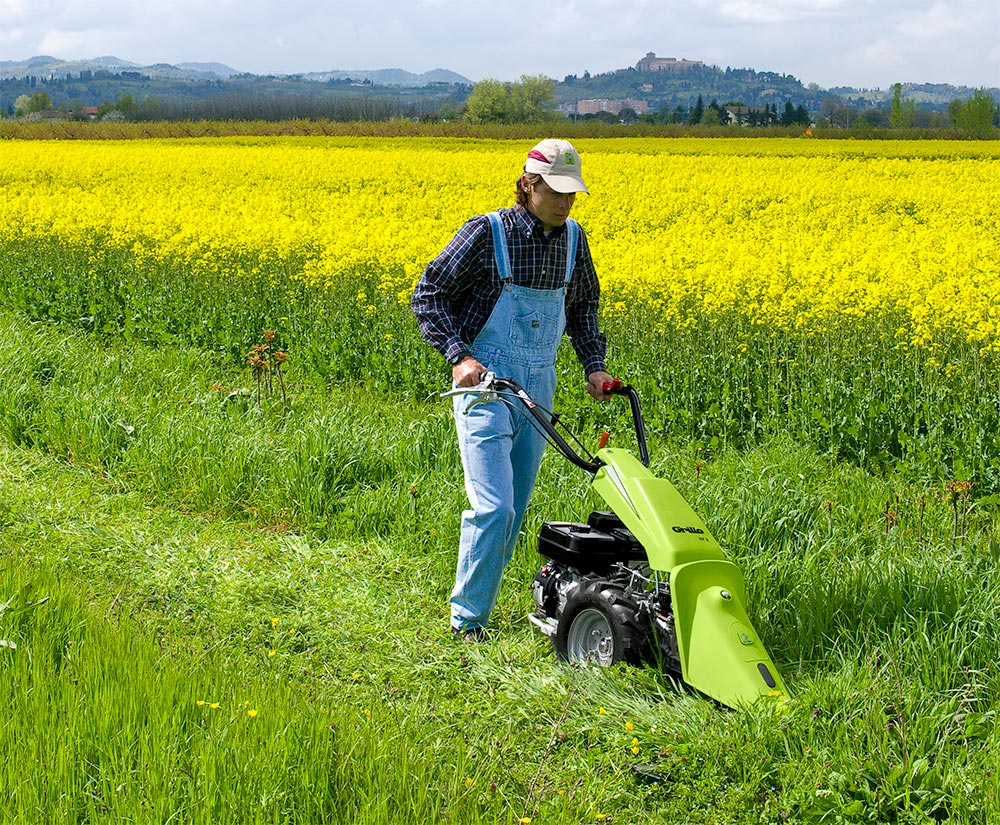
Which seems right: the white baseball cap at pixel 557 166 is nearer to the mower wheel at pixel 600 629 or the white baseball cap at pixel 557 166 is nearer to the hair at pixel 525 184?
the hair at pixel 525 184

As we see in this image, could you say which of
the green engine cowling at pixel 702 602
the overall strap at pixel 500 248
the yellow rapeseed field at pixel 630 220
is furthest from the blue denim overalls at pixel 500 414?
the yellow rapeseed field at pixel 630 220

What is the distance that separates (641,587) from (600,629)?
0.24m

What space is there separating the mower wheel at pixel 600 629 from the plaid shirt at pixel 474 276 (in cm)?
94

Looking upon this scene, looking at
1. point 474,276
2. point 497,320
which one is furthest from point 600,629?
point 474,276

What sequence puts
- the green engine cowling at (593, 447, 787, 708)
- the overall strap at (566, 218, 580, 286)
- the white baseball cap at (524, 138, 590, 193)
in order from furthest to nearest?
the overall strap at (566, 218, 580, 286)
the white baseball cap at (524, 138, 590, 193)
the green engine cowling at (593, 447, 787, 708)

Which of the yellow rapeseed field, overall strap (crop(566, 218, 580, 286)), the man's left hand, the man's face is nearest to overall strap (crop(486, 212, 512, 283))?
the man's face

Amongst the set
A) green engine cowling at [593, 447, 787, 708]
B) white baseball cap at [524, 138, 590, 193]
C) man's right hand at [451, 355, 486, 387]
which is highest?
white baseball cap at [524, 138, 590, 193]

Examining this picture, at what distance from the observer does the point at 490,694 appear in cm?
388

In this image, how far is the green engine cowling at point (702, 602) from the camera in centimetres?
329

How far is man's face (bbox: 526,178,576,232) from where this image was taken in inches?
151

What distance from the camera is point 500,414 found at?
396 cm

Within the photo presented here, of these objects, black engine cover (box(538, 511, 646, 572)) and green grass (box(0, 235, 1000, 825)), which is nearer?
green grass (box(0, 235, 1000, 825))

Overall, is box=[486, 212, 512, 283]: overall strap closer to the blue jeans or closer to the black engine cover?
the blue jeans

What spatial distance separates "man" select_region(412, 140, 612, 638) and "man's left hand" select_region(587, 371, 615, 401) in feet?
0.06
